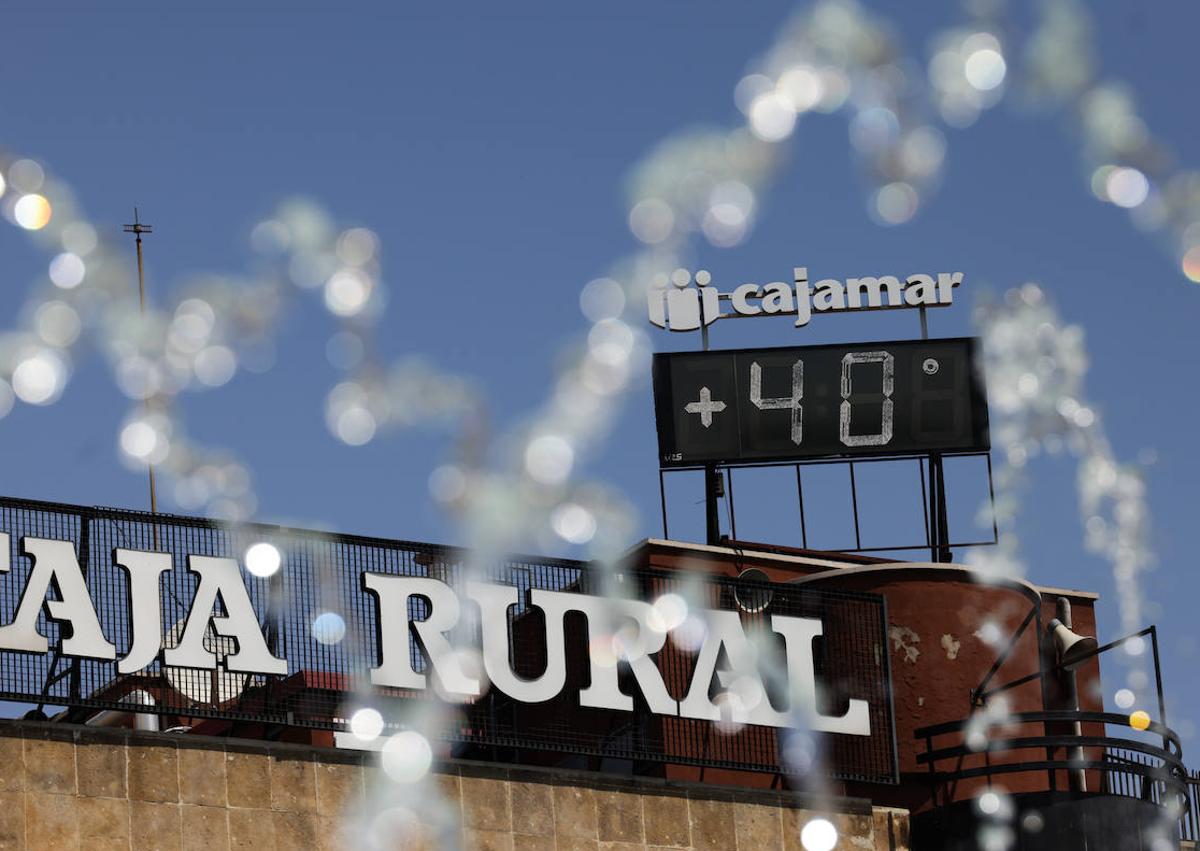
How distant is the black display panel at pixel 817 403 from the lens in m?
39.1

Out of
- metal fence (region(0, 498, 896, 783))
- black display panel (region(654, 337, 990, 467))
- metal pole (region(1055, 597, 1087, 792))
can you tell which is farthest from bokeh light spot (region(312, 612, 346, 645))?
black display panel (region(654, 337, 990, 467))

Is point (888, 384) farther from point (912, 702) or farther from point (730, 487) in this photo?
point (912, 702)

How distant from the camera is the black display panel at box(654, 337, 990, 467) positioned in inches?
1539

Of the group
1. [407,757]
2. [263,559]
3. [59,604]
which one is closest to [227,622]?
[263,559]

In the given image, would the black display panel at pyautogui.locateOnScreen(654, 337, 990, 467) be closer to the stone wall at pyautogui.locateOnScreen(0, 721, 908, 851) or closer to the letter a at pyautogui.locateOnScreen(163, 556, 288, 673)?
the stone wall at pyautogui.locateOnScreen(0, 721, 908, 851)

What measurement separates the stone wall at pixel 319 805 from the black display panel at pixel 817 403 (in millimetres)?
9559

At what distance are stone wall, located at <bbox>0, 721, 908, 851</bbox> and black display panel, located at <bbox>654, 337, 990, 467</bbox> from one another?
9.56 m

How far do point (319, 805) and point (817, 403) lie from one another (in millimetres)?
14856

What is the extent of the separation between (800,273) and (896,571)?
902 centimetres

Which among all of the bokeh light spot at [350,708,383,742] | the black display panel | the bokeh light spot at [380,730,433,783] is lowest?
the bokeh light spot at [380,730,433,783]

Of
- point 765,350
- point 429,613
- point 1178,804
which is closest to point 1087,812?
point 1178,804

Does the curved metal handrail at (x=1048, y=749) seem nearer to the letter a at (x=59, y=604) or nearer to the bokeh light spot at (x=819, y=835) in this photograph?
the bokeh light spot at (x=819, y=835)

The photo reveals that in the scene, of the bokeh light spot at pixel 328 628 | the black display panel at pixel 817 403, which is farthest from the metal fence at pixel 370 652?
the black display panel at pixel 817 403

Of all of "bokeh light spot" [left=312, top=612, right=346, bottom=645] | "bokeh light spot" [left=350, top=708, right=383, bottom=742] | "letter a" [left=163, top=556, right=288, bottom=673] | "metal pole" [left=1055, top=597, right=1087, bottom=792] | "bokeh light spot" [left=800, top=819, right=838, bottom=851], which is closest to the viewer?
"letter a" [left=163, top=556, right=288, bottom=673]
